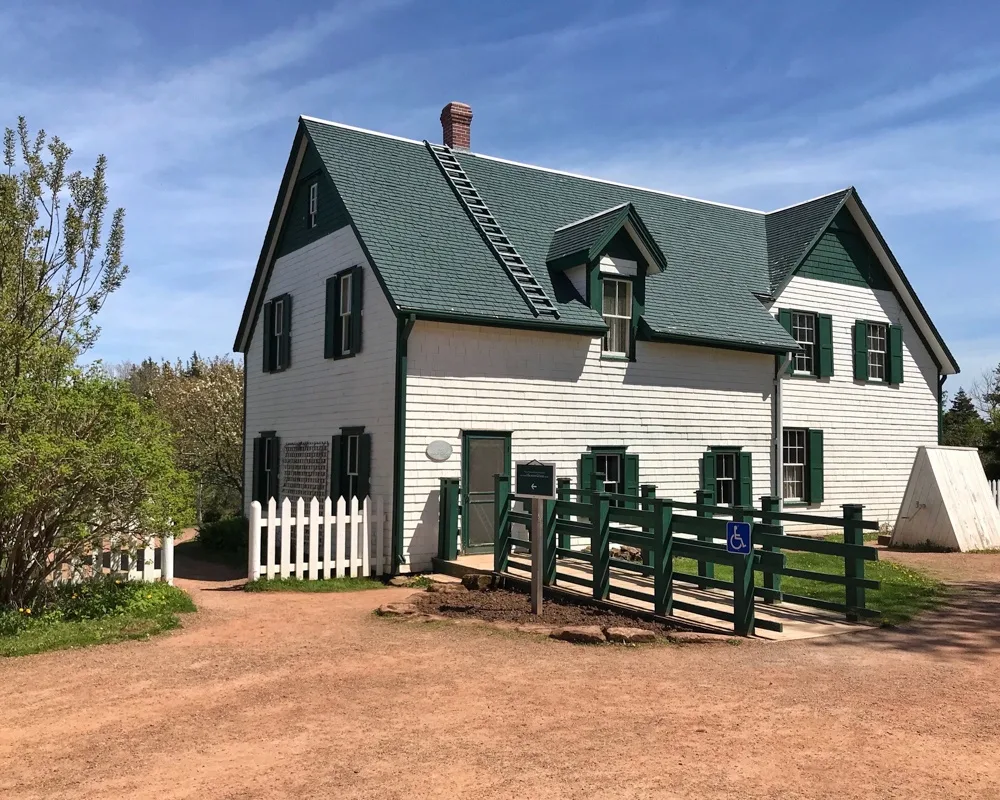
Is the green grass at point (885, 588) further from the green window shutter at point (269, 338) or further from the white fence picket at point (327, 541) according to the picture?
the green window shutter at point (269, 338)

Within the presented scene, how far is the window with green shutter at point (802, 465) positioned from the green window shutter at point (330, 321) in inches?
429

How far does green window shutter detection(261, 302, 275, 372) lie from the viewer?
20594 mm

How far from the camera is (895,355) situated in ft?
75.9

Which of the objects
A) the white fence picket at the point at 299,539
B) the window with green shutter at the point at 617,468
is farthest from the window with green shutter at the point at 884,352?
the white fence picket at the point at 299,539

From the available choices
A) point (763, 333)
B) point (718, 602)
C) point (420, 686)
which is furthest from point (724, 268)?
point (420, 686)

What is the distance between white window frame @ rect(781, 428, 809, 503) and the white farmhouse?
5 cm

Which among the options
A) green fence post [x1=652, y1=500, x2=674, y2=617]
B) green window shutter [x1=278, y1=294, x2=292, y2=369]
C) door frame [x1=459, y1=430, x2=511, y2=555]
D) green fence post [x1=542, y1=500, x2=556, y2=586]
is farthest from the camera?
green window shutter [x1=278, y1=294, x2=292, y2=369]

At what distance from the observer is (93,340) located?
14273mm

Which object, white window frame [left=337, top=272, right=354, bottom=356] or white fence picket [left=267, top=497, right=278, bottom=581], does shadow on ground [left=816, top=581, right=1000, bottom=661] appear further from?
white window frame [left=337, top=272, right=354, bottom=356]

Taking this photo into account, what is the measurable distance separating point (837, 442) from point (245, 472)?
1473cm

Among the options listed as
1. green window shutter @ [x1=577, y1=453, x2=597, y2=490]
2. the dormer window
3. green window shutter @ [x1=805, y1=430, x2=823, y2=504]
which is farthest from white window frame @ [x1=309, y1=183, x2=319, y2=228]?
green window shutter @ [x1=805, y1=430, x2=823, y2=504]

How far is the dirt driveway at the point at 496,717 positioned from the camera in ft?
18.2

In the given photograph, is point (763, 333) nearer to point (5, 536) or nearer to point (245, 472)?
point (245, 472)

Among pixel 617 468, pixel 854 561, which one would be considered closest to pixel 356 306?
pixel 617 468
